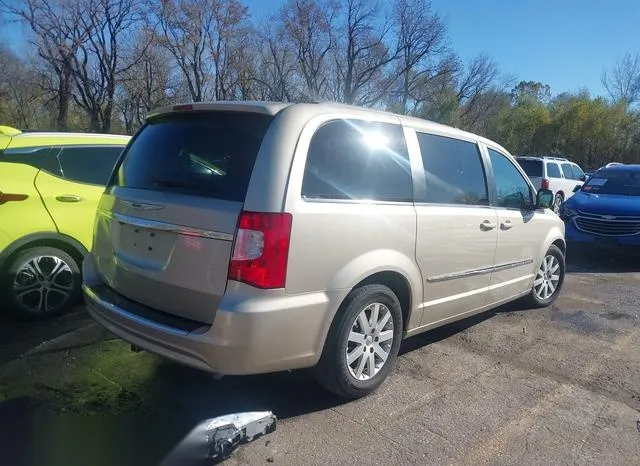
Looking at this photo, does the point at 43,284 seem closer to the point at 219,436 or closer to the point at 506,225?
the point at 219,436

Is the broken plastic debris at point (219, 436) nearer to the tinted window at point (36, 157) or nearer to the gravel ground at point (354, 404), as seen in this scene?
the gravel ground at point (354, 404)

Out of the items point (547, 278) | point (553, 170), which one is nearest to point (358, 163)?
point (547, 278)

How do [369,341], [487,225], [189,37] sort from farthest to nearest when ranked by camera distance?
[189,37]
[487,225]
[369,341]

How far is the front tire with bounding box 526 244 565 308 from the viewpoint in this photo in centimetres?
563

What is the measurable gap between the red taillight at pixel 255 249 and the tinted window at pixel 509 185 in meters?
2.57

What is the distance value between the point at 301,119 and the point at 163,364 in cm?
209

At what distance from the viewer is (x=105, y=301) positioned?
334 cm

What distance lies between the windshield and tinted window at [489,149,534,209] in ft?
17.7

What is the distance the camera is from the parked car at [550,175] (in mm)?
15788

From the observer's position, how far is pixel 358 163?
3.34 meters

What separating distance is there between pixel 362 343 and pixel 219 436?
3.51ft

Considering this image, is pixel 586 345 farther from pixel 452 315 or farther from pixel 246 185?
pixel 246 185

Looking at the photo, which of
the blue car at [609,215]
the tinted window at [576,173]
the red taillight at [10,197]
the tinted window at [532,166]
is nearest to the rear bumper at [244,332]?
the red taillight at [10,197]

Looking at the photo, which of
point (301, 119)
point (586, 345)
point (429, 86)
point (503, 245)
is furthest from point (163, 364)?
point (429, 86)
